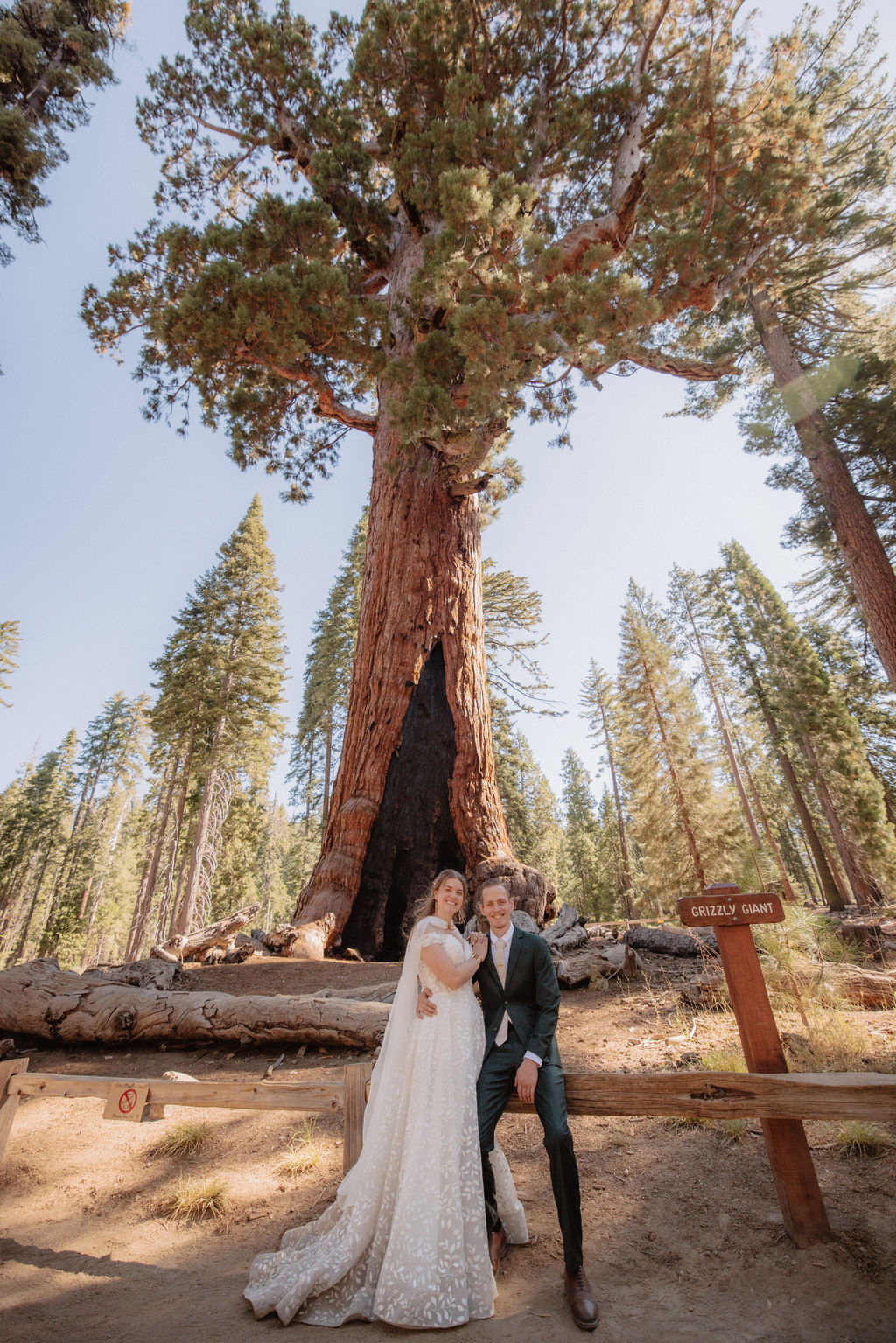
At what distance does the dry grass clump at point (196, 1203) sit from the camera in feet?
10.0

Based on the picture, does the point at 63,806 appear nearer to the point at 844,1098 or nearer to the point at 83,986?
the point at 83,986

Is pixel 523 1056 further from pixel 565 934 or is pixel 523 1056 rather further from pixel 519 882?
pixel 565 934

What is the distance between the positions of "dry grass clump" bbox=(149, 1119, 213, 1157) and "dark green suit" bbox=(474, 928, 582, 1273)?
7.67ft

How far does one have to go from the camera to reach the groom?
224 cm

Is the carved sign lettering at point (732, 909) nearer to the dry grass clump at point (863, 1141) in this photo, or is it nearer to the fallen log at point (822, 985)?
the dry grass clump at point (863, 1141)

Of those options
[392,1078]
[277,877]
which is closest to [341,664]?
[392,1078]

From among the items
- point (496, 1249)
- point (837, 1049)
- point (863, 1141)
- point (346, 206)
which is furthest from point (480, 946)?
point (346, 206)

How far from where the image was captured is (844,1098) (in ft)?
7.61

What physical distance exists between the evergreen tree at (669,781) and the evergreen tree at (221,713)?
482 inches

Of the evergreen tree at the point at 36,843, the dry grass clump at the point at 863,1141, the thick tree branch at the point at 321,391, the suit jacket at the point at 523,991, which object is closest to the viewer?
the suit jacket at the point at 523,991

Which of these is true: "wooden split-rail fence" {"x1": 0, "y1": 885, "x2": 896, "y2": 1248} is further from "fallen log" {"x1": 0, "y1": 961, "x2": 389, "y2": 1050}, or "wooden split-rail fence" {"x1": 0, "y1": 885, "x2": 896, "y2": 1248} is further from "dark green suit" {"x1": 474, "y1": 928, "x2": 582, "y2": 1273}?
"fallen log" {"x1": 0, "y1": 961, "x2": 389, "y2": 1050}

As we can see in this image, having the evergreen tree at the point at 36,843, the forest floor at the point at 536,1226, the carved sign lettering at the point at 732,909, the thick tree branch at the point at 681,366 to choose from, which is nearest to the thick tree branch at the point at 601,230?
the thick tree branch at the point at 681,366

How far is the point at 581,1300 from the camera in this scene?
211 centimetres

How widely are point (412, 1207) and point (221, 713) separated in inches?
652
